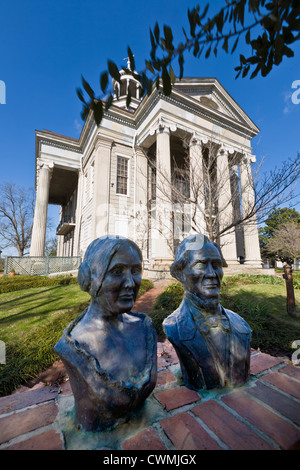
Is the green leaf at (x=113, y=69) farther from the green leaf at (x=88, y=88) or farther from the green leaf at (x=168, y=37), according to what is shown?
the green leaf at (x=168, y=37)

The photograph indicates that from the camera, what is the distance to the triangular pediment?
14461 millimetres

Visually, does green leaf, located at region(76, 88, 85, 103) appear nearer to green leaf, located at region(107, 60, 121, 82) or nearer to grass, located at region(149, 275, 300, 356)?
green leaf, located at region(107, 60, 121, 82)

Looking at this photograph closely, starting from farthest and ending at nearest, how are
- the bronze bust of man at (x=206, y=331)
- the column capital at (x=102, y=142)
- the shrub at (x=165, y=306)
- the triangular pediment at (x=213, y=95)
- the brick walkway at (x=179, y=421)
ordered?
the triangular pediment at (x=213, y=95) → the column capital at (x=102, y=142) → the shrub at (x=165, y=306) → the bronze bust of man at (x=206, y=331) → the brick walkway at (x=179, y=421)

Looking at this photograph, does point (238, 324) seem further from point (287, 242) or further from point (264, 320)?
point (287, 242)

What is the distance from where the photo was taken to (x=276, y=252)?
1089 inches

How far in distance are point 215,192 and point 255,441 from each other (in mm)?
7058

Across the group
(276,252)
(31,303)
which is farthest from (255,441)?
(276,252)

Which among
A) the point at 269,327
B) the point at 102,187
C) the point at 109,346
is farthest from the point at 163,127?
the point at 109,346

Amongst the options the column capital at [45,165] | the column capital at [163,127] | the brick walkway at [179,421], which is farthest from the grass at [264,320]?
the column capital at [45,165]

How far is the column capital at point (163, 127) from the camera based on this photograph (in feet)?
39.7

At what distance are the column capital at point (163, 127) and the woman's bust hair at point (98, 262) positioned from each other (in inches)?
495

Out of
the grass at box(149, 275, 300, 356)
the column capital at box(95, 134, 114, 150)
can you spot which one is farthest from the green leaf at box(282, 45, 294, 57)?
the column capital at box(95, 134, 114, 150)

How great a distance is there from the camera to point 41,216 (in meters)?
15.6
